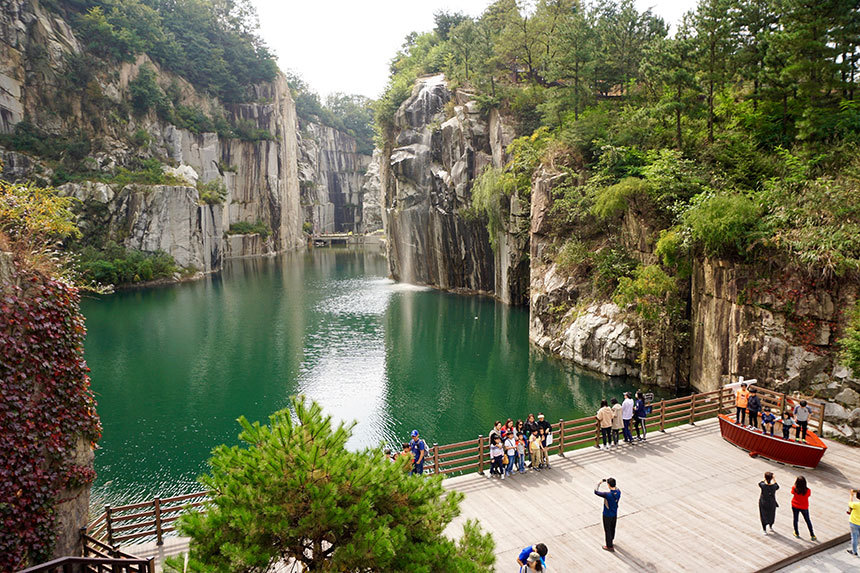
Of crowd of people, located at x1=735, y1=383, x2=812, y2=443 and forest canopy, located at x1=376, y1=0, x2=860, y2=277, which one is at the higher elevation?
forest canopy, located at x1=376, y1=0, x2=860, y2=277

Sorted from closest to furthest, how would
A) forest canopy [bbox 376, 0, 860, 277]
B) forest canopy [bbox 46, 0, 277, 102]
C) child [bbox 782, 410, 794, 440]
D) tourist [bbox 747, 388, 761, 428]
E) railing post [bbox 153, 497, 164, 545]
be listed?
railing post [bbox 153, 497, 164, 545], child [bbox 782, 410, 794, 440], tourist [bbox 747, 388, 761, 428], forest canopy [bbox 376, 0, 860, 277], forest canopy [bbox 46, 0, 277, 102]

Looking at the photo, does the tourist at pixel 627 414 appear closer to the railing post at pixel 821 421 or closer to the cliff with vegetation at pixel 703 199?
the railing post at pixel 821 421

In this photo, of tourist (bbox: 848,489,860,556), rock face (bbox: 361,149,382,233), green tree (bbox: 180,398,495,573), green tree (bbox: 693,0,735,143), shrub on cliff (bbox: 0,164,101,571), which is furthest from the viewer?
rock face (bbox: 361,149,382,233)

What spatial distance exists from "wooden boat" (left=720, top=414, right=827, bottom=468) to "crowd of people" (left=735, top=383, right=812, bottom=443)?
0.73 ft

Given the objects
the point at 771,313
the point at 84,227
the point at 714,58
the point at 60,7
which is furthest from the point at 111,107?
the point at 771,313

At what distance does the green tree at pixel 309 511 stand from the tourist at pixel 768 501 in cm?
634

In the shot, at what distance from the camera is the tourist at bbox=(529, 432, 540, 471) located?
12.5 m

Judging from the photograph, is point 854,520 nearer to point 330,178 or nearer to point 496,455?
point 496,455

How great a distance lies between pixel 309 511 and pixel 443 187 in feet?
142

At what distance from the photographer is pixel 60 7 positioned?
2311 inches

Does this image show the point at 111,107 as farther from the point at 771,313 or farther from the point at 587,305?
the point at 771,313

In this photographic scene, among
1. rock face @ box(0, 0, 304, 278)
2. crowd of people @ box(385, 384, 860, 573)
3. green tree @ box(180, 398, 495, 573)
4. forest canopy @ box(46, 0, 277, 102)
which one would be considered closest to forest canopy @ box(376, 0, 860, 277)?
crowd of people @ box(385, 384, 860, 573)

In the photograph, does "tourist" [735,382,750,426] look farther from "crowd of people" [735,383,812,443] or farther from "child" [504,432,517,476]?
Result: "child" [504,432,517,476]

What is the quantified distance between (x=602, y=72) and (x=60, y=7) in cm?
5985
